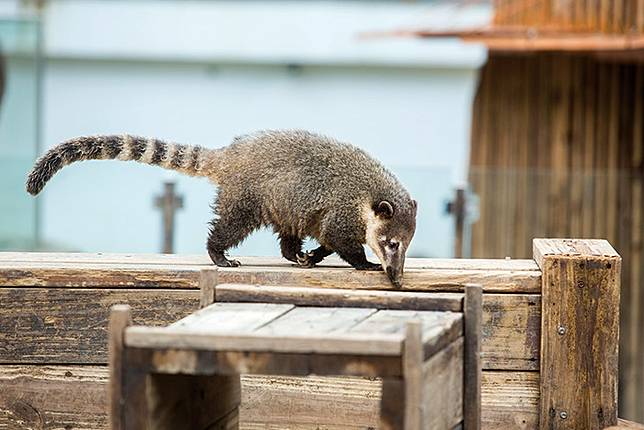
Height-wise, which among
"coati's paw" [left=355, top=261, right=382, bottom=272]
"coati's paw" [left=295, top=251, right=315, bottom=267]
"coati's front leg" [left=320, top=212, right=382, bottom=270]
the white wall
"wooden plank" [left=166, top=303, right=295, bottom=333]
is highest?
the white wall

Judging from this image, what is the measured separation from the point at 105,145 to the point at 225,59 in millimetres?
11540

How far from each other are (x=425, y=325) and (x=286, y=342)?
19.9 inches

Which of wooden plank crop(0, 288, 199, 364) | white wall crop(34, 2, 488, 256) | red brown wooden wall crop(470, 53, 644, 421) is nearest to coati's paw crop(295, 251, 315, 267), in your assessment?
wooden plank crop(0, 288, 199, 364)

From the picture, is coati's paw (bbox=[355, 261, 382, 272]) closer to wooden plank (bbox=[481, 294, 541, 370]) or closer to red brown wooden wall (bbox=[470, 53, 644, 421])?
wooden plank (bbox=[481, 294, 541, 370])

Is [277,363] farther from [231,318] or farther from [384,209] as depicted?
[384,209]

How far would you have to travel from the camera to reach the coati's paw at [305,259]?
536 centimetres

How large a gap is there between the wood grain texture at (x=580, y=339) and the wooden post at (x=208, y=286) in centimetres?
124

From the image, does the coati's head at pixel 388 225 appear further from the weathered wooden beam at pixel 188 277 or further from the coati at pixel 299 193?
the weathered wooden beam at pixel 188 277

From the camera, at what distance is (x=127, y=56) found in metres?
17.1

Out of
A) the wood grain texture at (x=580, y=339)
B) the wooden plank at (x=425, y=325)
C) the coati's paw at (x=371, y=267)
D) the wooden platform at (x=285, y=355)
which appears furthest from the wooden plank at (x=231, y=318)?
the coati's paw at (x=371, y=267)

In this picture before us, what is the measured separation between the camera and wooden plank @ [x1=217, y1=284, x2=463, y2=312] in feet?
13.2

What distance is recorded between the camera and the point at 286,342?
3385 millimetres

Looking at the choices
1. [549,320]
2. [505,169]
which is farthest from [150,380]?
[505,169]

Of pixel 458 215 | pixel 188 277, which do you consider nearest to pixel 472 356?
pixel 188 277
